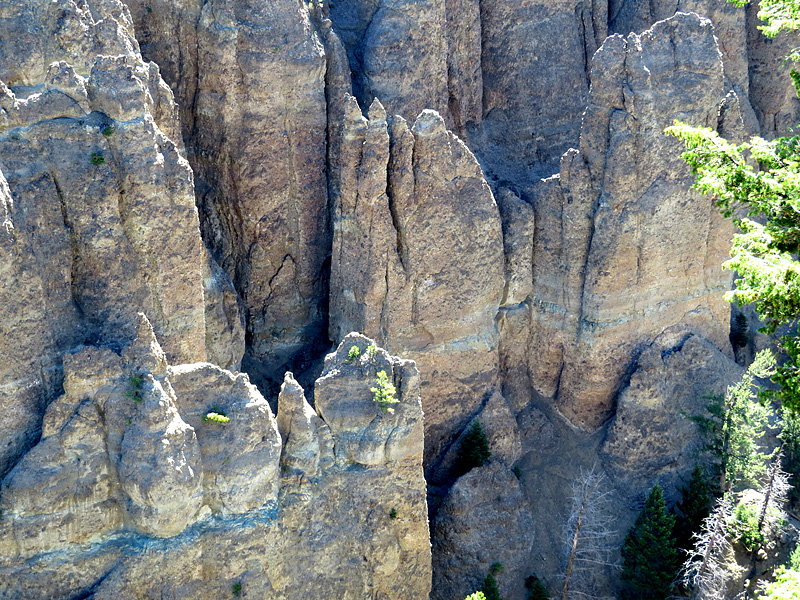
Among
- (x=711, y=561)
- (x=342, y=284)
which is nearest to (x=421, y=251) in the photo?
(x=342, y=284)

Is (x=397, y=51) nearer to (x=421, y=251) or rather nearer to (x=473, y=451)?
(x=421, y=251)

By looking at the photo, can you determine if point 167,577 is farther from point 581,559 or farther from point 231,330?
point 581,559

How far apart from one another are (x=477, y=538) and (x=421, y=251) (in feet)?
34.8

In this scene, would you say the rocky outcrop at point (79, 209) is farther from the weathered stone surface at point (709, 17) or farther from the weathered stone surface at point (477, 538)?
the weathered stone surface at point (709, 17)

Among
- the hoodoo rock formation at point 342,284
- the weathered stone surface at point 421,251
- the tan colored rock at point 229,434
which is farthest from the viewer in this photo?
the weathered stone surface at point 421,251

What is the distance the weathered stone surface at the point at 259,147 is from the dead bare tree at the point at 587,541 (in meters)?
11.7

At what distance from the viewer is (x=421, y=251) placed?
38719 mm

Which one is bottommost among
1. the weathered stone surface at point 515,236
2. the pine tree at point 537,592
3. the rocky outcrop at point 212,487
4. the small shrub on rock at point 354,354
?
the pine tree at point 537,592

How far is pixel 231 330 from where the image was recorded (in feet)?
123

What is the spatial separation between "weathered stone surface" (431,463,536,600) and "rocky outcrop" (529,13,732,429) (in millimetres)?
5681

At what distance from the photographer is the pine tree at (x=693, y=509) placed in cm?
3950

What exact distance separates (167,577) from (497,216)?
17.8 meters

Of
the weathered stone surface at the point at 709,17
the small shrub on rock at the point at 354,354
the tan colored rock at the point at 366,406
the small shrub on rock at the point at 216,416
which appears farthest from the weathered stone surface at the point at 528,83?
the small shrub on rock at the point at 216,416

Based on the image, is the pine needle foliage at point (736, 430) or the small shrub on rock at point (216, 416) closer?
the small shrub on rock at point (216, 416)
